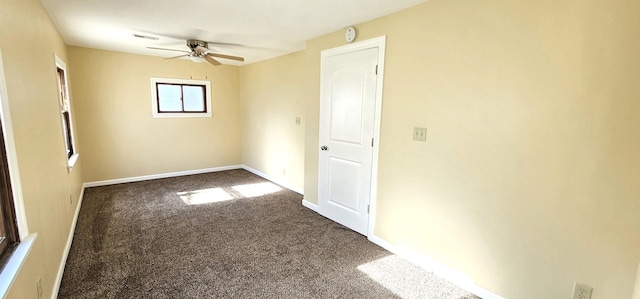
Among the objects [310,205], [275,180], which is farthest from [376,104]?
[275,180]

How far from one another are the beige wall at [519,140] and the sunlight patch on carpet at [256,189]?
2.42 m

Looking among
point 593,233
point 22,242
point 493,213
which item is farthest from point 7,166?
point 593,233

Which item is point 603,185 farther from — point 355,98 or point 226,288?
point 226,288

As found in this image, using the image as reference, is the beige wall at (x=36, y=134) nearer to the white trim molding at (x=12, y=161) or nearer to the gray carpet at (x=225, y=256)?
the white trim molding at (x=12, y=161)

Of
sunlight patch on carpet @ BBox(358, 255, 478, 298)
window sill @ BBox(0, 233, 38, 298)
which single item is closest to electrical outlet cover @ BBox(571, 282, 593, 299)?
sunlight patch on carpet @ BBox(358, 255, 478, 298)

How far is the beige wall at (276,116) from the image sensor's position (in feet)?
14.5

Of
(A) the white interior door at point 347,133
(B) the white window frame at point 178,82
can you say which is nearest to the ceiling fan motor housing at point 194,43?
(A) the white interior door at point 347,133

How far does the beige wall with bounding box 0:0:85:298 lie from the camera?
1509 mm

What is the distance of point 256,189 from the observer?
15.4ft

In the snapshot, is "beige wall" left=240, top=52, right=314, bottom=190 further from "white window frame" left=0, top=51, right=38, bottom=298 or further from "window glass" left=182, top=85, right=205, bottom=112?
"white window frame" left=0, top=51, right=38, bottom=298

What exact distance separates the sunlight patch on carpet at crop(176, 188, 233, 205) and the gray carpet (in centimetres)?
5

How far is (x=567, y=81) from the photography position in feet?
5.31

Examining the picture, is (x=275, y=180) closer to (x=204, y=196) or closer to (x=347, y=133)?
(x=204, y=196)

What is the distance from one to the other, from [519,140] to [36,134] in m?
3.23
